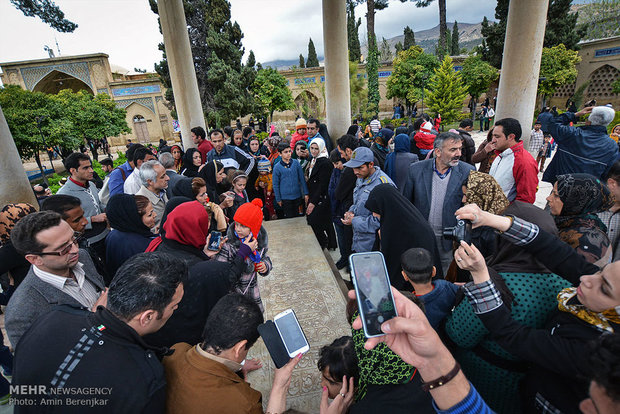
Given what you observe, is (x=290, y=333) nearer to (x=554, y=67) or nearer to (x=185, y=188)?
(x=185, y=188)

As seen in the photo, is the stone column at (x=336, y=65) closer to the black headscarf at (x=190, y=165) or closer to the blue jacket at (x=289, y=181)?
the blue jacket at (x=289, y=181)

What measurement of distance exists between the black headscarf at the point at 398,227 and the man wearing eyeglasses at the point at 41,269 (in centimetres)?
218

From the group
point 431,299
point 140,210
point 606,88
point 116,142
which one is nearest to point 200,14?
point 116,142

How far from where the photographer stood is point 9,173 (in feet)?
14.6

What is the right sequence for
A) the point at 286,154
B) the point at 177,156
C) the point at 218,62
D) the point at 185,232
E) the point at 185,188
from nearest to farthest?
the point at 185,232, the point at 185,188, the point at 286,154, the point at 177,156, the point at 218,62

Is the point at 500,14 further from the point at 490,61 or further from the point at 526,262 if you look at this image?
the point at 526,262

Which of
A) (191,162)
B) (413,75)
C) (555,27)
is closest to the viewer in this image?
(191,162)

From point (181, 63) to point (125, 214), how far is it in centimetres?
549

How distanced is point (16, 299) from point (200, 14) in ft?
67.8

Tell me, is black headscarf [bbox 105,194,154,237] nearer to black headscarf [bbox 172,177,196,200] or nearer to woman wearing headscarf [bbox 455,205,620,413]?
black headscarf [bbox 172,177,196,200]

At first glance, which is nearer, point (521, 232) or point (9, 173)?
point (521, 232)

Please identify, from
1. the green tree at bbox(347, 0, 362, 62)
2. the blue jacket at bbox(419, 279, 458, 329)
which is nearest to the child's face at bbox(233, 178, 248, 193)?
the blue jacket at bbox(419, 279, 458, 329)

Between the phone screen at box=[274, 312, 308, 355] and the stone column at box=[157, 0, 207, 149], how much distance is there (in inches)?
262

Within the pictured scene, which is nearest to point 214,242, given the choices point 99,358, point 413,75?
point 99,358
